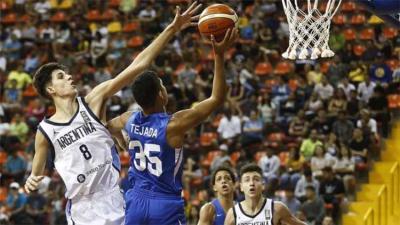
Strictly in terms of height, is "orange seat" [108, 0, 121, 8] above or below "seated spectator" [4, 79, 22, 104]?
above

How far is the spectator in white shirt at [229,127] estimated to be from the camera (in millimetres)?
16531

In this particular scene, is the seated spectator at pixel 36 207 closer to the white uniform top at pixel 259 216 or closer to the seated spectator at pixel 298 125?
the seated spectator at pixel 298 125

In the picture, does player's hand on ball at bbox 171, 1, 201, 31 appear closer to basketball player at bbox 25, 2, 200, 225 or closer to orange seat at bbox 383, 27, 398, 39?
basketball player at bbox 25, 2, 200, 225

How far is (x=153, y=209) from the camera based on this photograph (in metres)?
6.29

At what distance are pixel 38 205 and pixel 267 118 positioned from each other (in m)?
4.43

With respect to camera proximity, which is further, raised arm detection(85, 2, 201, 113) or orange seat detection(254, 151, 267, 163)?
orange seat detection(254, 151, 267, 163)

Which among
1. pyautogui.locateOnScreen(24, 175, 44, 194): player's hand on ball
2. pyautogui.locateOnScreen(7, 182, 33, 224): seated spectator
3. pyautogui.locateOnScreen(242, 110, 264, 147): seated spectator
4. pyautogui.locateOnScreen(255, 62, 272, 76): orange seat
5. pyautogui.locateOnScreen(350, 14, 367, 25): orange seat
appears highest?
pyautogui.locateOnScreen(350, 14, 367, 25): orange seat

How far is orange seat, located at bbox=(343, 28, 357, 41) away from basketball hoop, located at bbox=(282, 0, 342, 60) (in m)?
9.11

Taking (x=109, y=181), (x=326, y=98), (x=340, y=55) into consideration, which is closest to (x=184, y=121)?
(x=109, y=181)

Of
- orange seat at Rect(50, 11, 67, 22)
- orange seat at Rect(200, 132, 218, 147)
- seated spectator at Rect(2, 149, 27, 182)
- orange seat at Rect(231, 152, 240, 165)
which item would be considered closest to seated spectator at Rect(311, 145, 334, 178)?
orange seat at Rect(231, 152, 240, 165)

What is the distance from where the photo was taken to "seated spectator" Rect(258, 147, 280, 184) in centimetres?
1506

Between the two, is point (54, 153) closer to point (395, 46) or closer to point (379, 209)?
point (379, 209)

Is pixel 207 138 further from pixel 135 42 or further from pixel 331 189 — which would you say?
pixel 135 42

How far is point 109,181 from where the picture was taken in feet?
20.8
